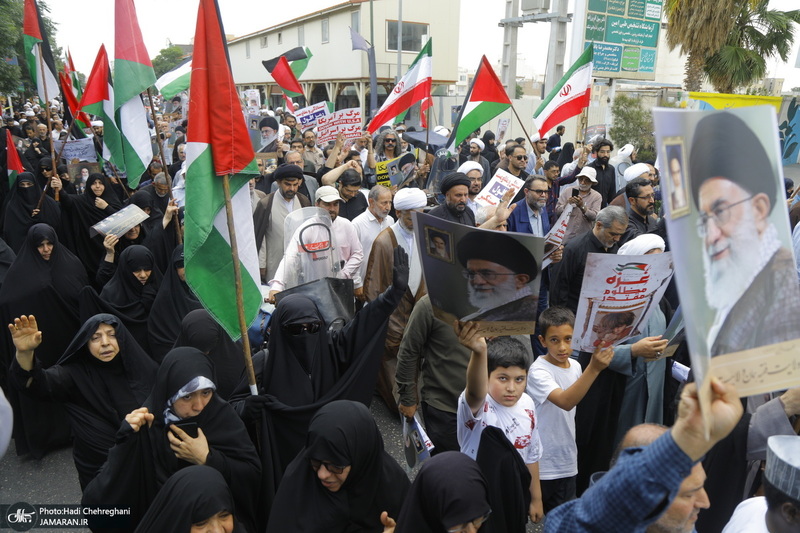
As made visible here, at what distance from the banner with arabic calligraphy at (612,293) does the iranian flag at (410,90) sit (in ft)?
17.7

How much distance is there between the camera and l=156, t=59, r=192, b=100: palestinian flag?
524 cm

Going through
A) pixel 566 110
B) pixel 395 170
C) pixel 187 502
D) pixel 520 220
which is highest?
pixel 566 110

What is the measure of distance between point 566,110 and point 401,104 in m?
2.10

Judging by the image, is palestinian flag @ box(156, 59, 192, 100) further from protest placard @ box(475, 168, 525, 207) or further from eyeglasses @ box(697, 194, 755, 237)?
eyeglasses @ box(697, 194, 755, 237)

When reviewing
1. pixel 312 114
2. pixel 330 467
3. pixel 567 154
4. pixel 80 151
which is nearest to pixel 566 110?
pixel 567 154

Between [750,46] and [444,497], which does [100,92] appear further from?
[750,46]

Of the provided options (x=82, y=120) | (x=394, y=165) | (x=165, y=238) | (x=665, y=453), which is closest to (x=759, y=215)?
(x=665, y=453)

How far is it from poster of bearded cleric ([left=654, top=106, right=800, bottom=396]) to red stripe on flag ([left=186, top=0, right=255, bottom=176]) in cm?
229

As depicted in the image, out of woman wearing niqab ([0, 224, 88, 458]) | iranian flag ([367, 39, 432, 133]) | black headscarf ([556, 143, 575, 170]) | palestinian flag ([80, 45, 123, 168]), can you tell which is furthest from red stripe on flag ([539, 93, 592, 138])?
woman wearing niqab ([0, 224, 88, 458])

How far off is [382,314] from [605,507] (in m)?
2.19

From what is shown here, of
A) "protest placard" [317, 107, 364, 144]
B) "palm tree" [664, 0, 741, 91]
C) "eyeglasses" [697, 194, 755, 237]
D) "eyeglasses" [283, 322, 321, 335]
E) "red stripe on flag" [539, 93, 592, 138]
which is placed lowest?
"eyeglasses" [283, 322, 321, 335]

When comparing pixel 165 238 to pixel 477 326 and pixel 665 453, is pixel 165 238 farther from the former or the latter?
pixel 665 453

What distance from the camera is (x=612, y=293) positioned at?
2867 millimetres

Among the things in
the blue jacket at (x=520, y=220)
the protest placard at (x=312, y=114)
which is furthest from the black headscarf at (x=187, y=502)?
the protest placard at (x=312, y=114)
